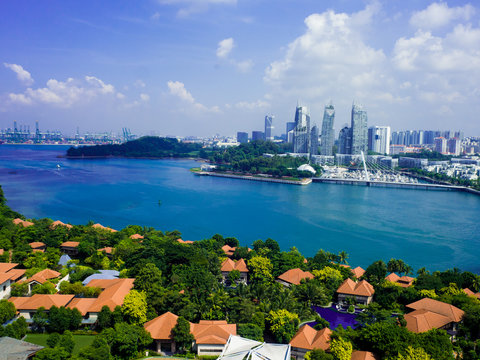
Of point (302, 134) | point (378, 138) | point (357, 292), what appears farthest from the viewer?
point (378, 138)

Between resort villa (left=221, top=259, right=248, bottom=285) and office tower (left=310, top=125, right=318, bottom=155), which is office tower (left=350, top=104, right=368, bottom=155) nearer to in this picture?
office tower (left=310, top=125, right=318, bottom=155)

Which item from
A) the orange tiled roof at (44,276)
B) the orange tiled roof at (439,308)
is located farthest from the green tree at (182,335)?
the orange tiled roof at (439,308)

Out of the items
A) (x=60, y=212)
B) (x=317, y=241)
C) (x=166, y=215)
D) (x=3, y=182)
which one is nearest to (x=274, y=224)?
(x=317, y=241)

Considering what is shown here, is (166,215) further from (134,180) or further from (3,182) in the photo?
(3,182)

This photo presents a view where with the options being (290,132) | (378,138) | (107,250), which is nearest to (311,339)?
(107,250)

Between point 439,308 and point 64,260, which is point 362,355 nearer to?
point 439,308

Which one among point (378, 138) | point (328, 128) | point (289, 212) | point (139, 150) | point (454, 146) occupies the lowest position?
point (289, 212)

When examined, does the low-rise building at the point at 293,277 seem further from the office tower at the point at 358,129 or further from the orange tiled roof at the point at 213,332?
the office tower at the point at 358,129
